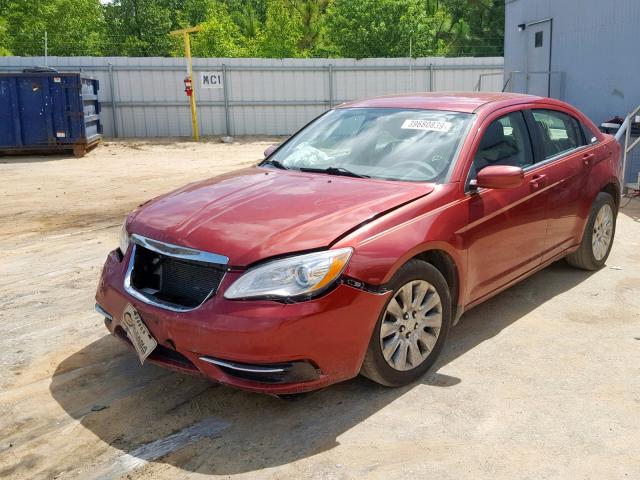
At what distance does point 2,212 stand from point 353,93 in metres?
15.2

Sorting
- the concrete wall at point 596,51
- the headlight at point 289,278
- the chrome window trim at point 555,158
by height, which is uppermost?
the concrete wall at point 596,51

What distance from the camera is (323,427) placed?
341cm

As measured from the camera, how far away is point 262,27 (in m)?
39.1

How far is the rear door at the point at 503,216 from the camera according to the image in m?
4.17

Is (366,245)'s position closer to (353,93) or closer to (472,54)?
(353,93)

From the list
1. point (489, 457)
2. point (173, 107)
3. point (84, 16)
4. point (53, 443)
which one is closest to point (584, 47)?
point (489, 457)

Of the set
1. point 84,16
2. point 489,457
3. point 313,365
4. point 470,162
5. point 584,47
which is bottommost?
point 489,457

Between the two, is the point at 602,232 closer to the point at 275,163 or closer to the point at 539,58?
the point at 275,163

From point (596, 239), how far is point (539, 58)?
8500 mm

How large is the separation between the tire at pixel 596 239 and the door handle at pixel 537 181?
0.95m

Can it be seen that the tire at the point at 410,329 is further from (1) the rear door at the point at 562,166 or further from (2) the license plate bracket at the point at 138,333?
(1) the rear door at the point at 562,166

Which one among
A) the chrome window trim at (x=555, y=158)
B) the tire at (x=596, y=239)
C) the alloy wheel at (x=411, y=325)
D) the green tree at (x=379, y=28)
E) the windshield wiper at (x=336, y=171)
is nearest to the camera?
the alloy wheel at (x=411, y=325)

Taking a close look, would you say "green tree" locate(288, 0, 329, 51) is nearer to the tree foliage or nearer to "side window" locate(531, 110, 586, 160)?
the tree foliage

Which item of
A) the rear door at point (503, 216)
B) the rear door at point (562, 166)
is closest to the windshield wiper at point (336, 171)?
the rear door at point (503, 216)
